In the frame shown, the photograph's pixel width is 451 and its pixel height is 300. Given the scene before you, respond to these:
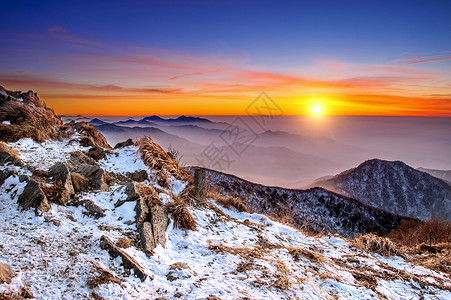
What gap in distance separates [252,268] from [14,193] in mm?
4618

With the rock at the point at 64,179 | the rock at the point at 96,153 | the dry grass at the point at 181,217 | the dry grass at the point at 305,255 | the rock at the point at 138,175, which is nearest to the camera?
the rock at the point at 64,179

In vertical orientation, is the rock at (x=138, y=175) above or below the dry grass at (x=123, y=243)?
above

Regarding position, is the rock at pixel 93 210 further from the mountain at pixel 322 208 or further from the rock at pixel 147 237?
the mountain at pixel 322 208

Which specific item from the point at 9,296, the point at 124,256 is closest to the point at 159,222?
the point at 124,256

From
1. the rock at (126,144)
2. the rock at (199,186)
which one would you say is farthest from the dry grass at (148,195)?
the rock at (126,144)

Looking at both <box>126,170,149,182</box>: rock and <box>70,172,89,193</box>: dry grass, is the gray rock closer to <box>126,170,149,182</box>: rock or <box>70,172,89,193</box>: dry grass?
<box>70,172,89,193</box>: dry grass

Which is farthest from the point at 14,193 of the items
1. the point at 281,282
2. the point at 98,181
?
the point at 281,282

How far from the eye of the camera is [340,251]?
6.01 m

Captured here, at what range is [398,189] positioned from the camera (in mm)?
64562

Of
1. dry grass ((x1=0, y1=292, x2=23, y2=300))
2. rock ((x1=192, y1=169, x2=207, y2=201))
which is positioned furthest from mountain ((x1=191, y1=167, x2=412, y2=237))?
dry grass ((x1=0, y1=292, x2=23, y2=300))

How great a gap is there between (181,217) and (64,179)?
8.65 ft

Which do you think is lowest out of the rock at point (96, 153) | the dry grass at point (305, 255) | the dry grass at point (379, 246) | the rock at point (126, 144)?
the dry grass at point (379, 246)

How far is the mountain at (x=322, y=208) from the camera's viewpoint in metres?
23.5

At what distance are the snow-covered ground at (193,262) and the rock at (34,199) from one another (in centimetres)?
12
